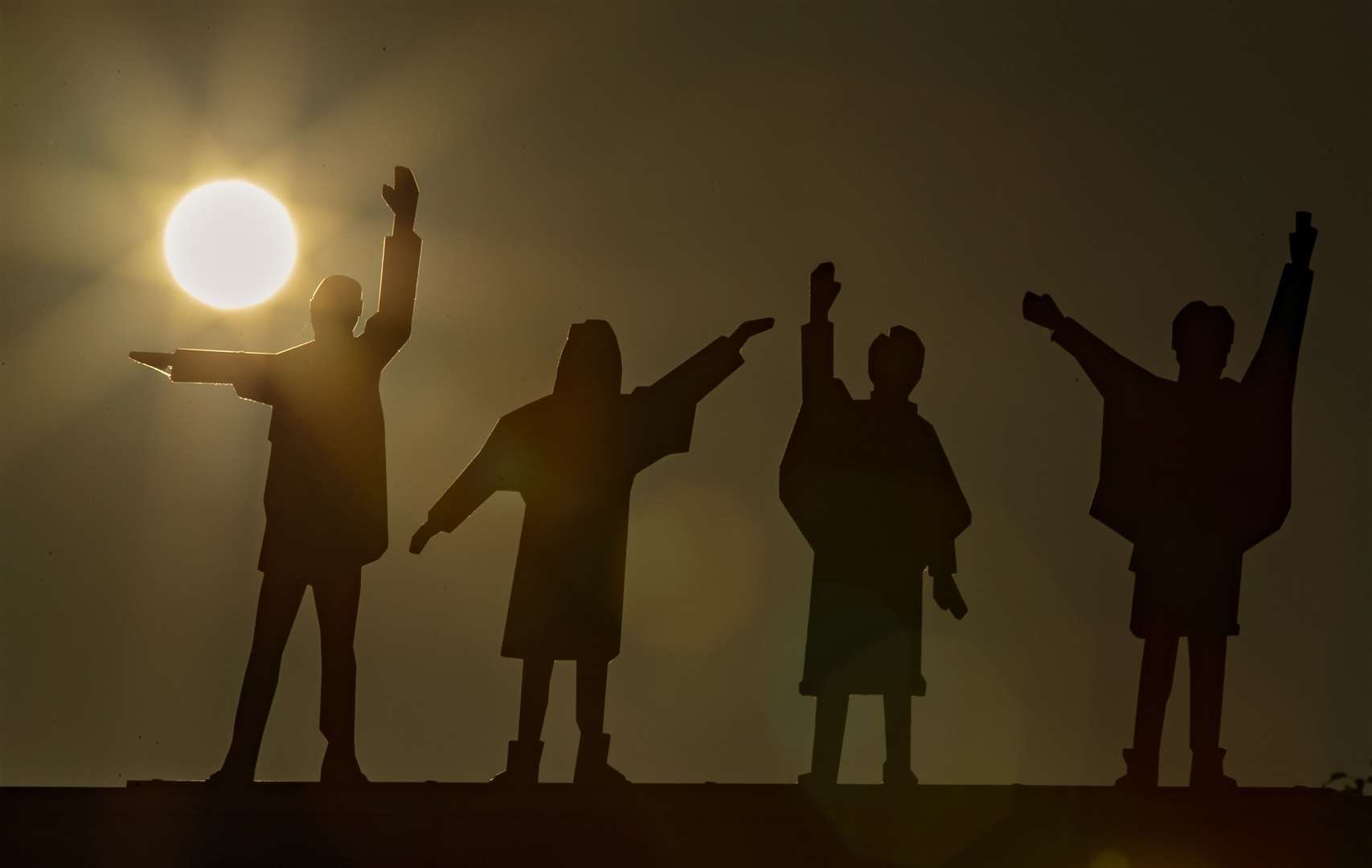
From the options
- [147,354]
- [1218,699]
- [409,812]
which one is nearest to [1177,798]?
[1218,699]

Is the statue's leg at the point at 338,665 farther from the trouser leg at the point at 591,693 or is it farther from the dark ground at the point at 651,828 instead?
the trouser leg at the point at 591,693

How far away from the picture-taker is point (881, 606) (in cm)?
827

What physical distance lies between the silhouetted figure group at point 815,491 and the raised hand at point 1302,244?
0.01 m

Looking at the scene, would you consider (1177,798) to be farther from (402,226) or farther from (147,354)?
(147,354)

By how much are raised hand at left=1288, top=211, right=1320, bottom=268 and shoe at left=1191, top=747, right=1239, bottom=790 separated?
84.4 inches

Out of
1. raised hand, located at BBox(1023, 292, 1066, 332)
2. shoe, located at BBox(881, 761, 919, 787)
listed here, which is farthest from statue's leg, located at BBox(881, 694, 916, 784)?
raised hand, located at BBox(1023, 292, 1066, 332)

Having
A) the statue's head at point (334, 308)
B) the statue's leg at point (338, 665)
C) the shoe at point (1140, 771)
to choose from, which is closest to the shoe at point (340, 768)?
the statue's leg at point (338, 665)

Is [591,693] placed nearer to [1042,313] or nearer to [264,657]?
[264,657]

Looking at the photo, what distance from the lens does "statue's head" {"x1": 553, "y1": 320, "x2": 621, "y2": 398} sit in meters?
8.39

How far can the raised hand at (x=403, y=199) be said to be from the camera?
8.32m

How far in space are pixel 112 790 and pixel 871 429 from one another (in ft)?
11.2

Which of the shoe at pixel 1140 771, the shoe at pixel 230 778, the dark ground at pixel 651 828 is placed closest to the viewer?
the dark ground at pixel 651 828

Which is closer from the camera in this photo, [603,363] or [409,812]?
[409,812]

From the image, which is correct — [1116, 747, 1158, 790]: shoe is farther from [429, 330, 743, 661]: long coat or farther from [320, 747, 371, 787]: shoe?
[320, 747, 371, 787]: shoe
